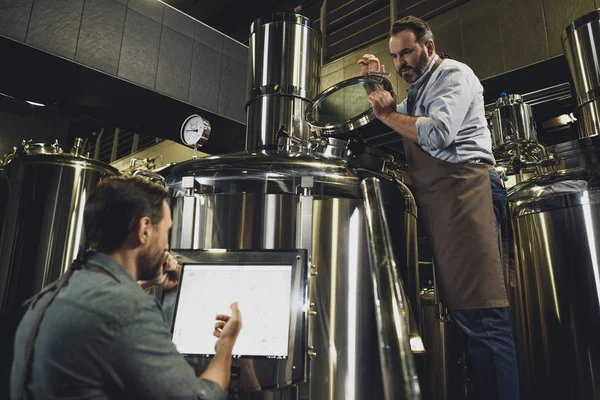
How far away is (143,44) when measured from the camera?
17.3ft

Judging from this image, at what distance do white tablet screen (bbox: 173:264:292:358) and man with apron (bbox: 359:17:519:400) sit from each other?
0.76 metres

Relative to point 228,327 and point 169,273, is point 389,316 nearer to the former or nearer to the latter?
point 228,327

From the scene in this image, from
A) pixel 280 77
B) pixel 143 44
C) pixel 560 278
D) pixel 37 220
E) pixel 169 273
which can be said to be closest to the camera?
pixel 169 273

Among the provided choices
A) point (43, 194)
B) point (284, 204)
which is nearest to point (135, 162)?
point (43, 194)

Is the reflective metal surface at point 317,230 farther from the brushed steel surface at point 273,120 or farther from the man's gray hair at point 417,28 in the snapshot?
the brushed steel surface at point 273,120

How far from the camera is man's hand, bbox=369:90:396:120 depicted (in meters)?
2.10

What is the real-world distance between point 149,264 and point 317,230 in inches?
29.8

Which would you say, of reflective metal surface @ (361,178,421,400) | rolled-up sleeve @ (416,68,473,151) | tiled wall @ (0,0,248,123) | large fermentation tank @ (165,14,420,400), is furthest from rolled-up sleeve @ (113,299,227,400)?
tiled wall @ (0,0,248,123)

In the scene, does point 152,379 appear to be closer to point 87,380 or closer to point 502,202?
point 87,380

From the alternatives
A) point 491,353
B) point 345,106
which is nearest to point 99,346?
point 491,353

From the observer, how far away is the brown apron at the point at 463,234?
68.9 inches

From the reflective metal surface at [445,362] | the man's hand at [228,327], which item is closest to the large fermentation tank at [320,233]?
the man's hand at [228,327]

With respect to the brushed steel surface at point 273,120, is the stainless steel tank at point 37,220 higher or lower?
lower

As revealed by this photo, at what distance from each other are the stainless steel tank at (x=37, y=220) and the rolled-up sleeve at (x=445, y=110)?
3663mm
